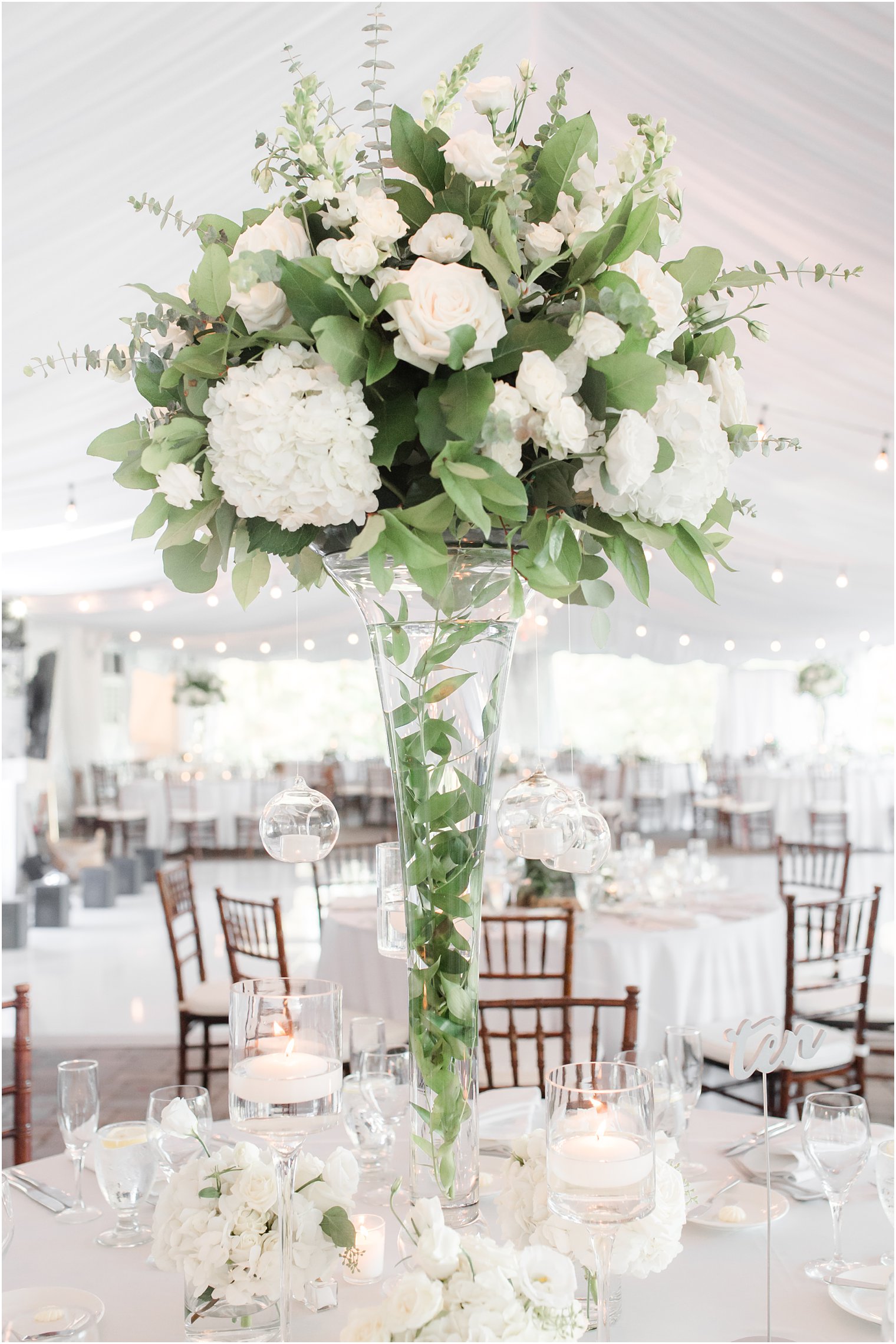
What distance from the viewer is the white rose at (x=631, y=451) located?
3.08 feet

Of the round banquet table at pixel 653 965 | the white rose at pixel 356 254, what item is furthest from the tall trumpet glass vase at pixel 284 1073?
the round banquet table at pixel 653 965

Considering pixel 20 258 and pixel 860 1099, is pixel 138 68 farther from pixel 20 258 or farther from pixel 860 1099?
pixel 860 1099

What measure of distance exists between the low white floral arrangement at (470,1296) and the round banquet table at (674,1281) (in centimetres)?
42

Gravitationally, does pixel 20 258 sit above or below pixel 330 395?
above

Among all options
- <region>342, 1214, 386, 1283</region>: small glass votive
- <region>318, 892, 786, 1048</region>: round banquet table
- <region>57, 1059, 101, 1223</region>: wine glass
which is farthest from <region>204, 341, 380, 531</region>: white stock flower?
<region>318, 892, 786, 1048</region>: round banquet table

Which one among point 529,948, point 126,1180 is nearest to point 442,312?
point 126,1180

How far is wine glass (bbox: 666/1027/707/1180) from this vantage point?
1788 mm

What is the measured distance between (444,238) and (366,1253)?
3.80ft

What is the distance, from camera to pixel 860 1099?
4.84 ft

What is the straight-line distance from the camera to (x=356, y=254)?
3.03ft

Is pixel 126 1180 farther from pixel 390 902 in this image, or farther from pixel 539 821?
pixel 539 821

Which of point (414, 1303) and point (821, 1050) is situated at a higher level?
point (414, 1303)

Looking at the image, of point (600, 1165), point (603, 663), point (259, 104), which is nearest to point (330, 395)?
point (600, 1165)

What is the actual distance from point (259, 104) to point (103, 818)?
378 inches
